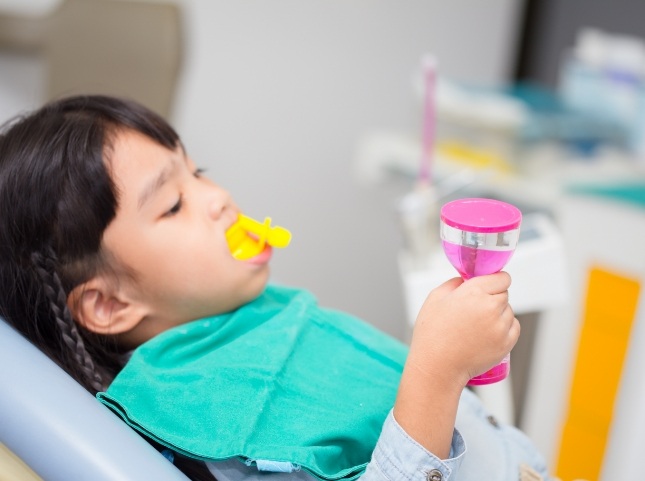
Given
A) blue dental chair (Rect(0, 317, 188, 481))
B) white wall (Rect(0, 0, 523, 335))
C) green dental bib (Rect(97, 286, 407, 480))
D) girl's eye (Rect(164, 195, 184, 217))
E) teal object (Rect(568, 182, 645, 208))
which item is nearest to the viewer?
blue dental chair (Rect(0, 317, 188, 481))

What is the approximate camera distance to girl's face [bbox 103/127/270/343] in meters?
0.83

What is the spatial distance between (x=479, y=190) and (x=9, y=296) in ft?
3.62

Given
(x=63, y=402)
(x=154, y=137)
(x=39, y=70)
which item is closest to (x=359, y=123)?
(x=39, y=70)

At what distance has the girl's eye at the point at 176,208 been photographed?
2.83ft

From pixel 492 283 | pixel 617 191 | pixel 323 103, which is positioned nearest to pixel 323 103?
pixel 323 103

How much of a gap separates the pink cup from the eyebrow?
329 millimetres

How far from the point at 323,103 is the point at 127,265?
4.92 ft

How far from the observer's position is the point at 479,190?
1694 mm

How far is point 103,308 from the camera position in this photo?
2.82 feet

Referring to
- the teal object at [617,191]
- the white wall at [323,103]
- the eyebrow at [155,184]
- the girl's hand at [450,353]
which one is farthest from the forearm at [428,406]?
the white wall at [323,103]

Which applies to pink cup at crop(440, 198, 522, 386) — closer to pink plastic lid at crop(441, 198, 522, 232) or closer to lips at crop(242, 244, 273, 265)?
pink plastic lid at crop(441, 198, 522, 232)

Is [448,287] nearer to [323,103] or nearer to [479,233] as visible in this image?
[479,233]

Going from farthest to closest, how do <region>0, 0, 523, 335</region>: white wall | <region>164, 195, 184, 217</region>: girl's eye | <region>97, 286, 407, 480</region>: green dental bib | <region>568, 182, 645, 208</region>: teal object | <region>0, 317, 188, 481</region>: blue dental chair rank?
<region>0, 0, 523, 335</region>: white wall
<region>568, 182, 645, 208</region>: teal object
<region>164, 195, 184, 217</region>: girl's eye
<region>97, 286, 407, 480</region>: green dental bib
<region>0, 317, 188, 481</region>: blue dental chair

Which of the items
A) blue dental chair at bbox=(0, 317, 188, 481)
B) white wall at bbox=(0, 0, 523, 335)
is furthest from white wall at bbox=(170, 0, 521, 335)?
blue dental chair at bbox=(0, 317, 188, 481)
